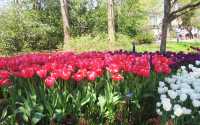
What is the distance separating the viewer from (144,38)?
126 feet

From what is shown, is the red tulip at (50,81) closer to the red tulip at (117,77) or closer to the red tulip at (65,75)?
the red tulip at (65,75)

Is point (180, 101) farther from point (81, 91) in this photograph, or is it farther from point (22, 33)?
point (22, 33)

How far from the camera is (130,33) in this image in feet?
122

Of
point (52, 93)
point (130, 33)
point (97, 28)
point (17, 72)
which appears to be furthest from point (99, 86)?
point (130, 33)

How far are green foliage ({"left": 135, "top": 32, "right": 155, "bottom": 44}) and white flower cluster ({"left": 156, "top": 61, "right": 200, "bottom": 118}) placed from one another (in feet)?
101

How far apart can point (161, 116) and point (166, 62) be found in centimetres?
107

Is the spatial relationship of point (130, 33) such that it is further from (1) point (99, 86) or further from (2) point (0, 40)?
(1) point (99, 86)

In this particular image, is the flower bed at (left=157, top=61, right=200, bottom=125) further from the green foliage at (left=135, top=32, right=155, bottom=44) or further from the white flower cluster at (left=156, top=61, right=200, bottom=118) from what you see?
the green foliage at (left=135, top=32, right=155, bottom=44)

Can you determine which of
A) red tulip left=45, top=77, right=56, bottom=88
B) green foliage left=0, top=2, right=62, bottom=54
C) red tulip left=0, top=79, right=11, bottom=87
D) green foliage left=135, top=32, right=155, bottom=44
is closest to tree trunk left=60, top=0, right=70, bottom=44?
green foliage left=0, top=2, right=62, bottom=54

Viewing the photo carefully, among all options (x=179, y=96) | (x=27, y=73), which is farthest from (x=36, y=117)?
(x=179, y=96)

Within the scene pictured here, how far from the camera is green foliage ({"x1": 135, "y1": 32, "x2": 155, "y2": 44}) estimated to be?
37259mm

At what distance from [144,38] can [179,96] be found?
108 ft

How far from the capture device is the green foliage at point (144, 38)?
122 ft

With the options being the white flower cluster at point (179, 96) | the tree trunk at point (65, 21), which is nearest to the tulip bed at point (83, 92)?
the white flower cluster at point (179, 96)
